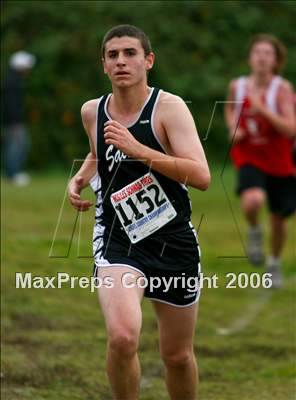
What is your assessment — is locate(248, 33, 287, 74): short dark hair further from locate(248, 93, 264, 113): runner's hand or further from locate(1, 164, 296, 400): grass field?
locate(1, 164, 296, 400): grass field

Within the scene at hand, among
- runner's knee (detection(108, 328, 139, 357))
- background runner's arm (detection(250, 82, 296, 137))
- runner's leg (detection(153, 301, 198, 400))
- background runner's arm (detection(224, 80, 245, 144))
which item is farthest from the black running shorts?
runner's knee (detection(108, 328, 139, 357))

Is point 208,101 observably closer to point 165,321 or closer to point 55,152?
point 55,152

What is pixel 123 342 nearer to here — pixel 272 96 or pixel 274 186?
pixel 272 96

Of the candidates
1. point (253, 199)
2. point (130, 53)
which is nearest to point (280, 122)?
point (253, 199)

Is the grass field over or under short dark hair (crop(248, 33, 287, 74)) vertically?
under

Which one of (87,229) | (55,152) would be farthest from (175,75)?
(87,229)

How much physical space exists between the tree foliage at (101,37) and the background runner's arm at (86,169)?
1083cm

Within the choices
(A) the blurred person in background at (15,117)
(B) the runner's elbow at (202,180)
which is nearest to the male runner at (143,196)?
(B) the runner's elbow at (202,180)

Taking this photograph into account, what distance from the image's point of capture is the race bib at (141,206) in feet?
17.7

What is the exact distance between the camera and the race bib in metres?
5.39

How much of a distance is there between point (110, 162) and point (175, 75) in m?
17.2

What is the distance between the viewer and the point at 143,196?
5410mm

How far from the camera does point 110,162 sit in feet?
17.7

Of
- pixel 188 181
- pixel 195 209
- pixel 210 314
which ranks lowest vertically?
pixel 195 209
